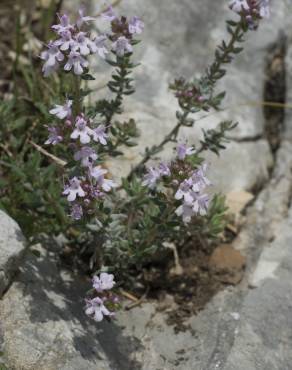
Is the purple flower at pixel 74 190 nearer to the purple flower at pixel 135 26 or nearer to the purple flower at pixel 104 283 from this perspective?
the purple flower at pixel 104 283

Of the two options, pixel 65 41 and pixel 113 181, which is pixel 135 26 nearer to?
pixel 65 41

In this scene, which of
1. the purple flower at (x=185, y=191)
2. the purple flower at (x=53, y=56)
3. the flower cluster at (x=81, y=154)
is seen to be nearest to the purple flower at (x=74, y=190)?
the flower cluster at (x=81, y=154)

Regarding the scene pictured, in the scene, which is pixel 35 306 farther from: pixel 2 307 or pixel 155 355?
pixel 155 355

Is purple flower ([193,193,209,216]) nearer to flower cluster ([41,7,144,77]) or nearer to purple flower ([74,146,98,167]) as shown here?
purple flower ([74,146,98,167])

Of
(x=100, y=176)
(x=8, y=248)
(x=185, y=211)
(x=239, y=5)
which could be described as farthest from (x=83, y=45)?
(x=8, y=248)

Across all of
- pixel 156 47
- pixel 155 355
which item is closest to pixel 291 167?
pixel 156 47
